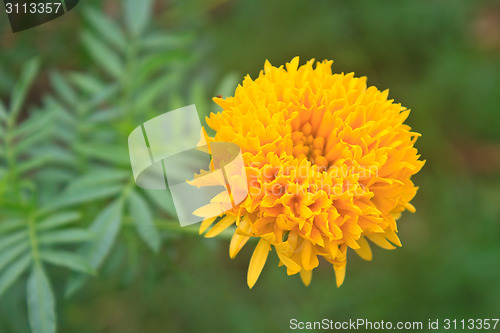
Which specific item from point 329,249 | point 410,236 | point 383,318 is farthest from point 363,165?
point 410,236

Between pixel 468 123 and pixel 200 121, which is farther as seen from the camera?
pixel 468 123

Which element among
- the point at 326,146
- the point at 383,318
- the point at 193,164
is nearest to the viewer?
the point at 326,146

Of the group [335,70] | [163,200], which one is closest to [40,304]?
[163,200]

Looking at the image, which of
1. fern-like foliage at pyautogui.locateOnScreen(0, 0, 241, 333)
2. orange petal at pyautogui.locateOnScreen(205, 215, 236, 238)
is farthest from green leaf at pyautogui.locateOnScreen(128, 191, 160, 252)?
orange petal at pyautogui.locateOnScreen(205, 215, 236, 238)

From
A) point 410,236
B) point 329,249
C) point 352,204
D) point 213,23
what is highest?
point 213,23

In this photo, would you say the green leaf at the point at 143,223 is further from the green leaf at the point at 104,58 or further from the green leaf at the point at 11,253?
the green leaf at the point at 104,58

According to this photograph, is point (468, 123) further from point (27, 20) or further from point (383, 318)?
point (27, 20)
